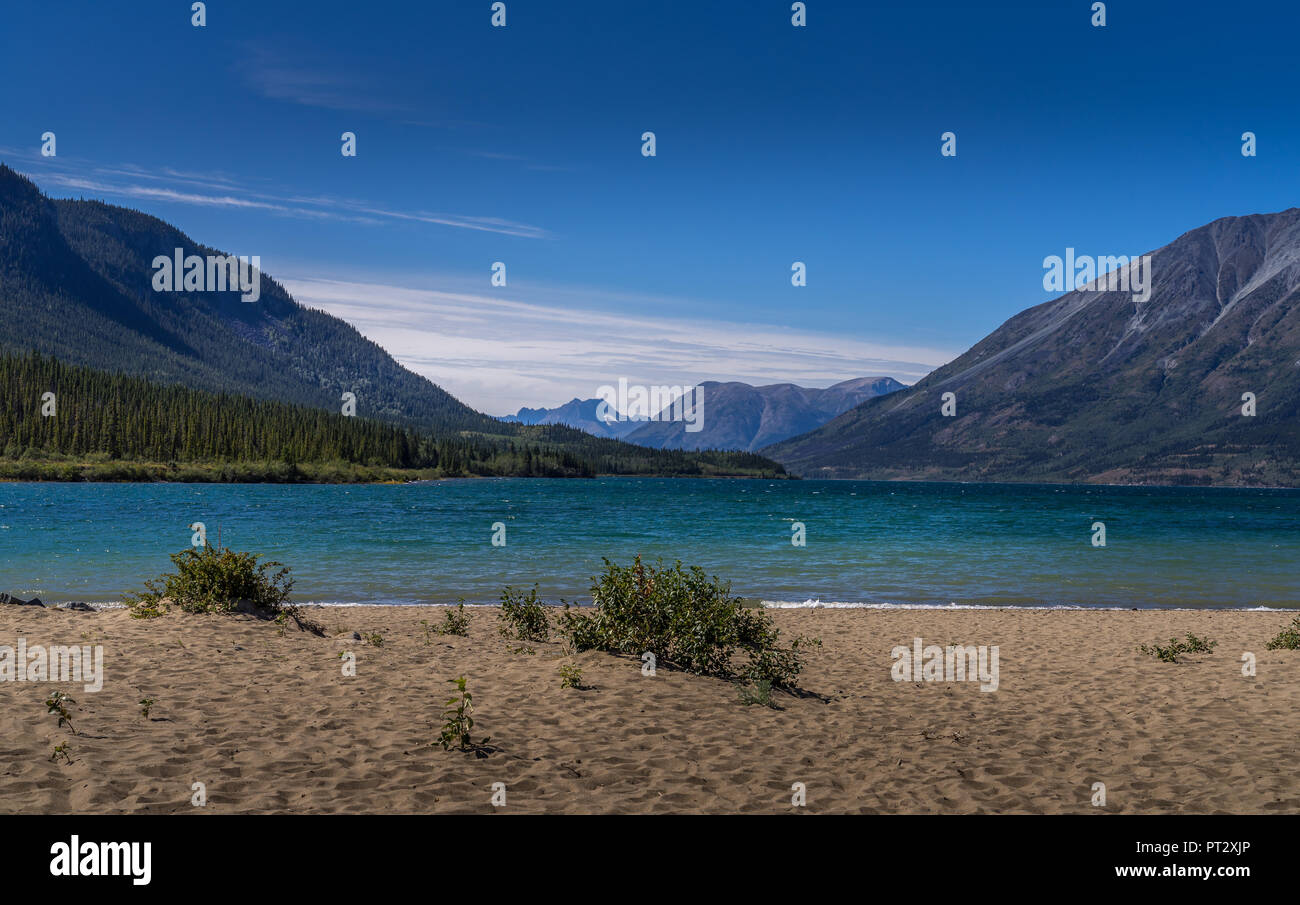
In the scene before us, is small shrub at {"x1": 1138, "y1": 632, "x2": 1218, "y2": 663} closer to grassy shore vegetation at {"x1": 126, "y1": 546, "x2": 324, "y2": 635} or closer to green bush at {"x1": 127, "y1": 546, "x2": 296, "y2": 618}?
grassy shore vegetation at {"x1": 126, "y1": 546, "x2": 324, "y2": 635}

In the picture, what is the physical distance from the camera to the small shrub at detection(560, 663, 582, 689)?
13.7 m

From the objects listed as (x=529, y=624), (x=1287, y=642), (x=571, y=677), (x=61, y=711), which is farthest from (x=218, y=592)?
(x=1287, y=642)

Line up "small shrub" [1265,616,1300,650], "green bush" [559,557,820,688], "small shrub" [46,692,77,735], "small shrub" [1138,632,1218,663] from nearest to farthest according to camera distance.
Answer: "small shrub" [46,692,77,735]
"green bush" [559,557,820,688]
"small shrub" [1138,632,1218,663]
"small shrub" [1265,616,1300,650]

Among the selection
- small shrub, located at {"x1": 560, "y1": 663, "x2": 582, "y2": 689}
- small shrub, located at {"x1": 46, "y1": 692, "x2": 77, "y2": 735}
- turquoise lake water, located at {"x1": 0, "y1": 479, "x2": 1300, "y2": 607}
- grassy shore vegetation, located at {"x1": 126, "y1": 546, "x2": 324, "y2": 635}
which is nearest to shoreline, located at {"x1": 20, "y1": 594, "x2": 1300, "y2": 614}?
turquoise lake water, located at {"x1": 0, "y1": 479, "x2": 1300, "y2": 607}

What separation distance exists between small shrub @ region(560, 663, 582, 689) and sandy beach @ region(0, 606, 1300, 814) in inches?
7.5

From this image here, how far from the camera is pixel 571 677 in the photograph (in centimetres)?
1375

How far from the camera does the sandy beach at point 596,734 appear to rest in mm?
9008

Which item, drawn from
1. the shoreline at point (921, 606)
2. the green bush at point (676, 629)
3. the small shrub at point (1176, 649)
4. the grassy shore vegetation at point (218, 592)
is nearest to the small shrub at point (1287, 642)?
the small shrub at point (1176, 649)

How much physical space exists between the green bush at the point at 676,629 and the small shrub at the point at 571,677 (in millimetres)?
1389

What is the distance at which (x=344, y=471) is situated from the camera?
170375 mm

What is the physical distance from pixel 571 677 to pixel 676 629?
7.73 ft

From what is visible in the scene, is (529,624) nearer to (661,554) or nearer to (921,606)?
(921,606)

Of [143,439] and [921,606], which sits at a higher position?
[143,439]

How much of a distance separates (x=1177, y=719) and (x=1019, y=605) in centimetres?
1821
